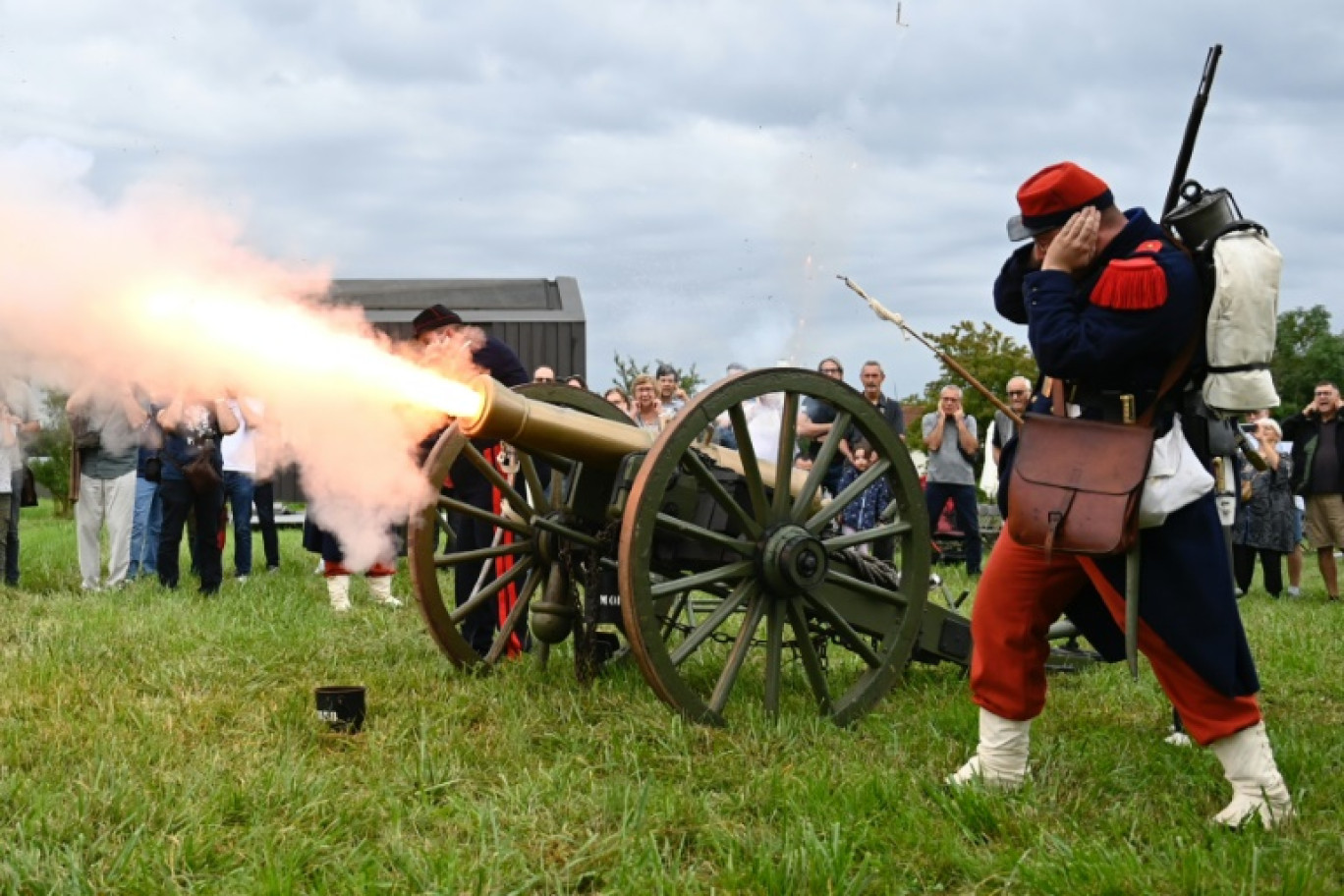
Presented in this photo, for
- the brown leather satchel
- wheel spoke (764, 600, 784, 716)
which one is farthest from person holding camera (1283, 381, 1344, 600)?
the brown leather satchel

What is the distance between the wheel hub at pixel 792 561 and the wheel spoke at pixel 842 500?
3.8 inches

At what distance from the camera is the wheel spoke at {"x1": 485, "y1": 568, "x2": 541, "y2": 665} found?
18.7ft

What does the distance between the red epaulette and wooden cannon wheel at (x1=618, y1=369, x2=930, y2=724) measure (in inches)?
55.7

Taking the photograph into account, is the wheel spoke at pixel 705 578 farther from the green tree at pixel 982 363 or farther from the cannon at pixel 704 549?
the green tree at pixel 982 363

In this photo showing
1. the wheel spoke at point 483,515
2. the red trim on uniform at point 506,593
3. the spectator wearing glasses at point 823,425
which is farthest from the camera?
the red trim on uniform at point 506,593

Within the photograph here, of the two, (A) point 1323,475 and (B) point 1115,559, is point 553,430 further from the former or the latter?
(A) point 1323,475

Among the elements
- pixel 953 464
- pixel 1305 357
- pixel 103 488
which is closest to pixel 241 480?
pixel 103 488

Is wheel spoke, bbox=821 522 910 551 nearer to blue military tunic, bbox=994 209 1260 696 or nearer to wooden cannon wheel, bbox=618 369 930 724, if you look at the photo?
wooden cannon wheel, bbox=618 369 930 724

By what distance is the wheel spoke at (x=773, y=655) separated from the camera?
4812 mm

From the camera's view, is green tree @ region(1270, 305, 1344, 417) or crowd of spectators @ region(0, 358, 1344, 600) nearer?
crowd of spectators @ region(0, 358, 1344, 600)

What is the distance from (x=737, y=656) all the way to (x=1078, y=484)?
1551 millimetres

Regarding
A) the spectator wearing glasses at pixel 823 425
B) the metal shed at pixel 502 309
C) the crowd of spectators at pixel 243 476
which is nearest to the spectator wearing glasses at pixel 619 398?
the crowd of spectators at pixel 243 476

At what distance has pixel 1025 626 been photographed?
3.91 meters

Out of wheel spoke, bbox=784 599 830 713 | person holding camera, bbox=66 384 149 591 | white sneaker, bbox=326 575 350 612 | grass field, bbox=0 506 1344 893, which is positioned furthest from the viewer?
person holding camera, bbox=66 384 149 591
